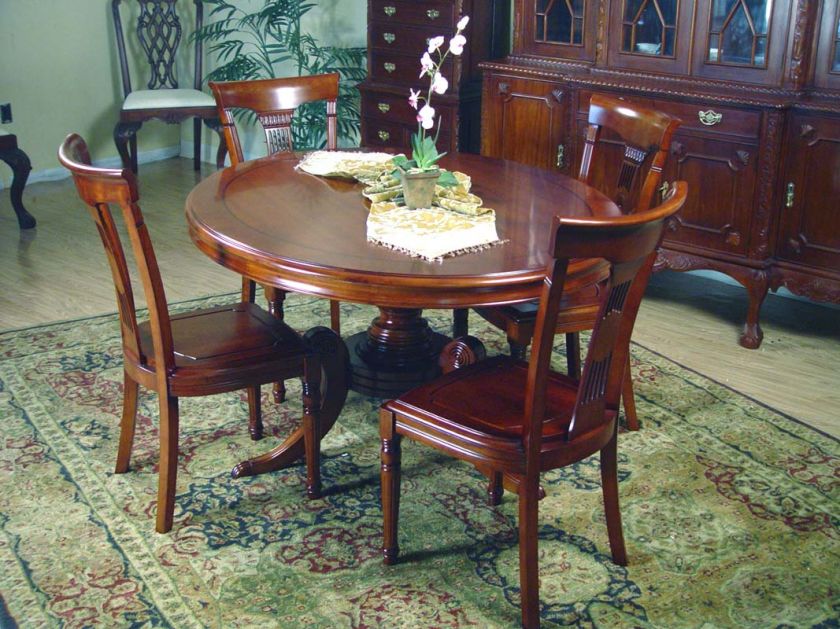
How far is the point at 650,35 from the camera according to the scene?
3.85 meters

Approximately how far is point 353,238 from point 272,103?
3.81 ft

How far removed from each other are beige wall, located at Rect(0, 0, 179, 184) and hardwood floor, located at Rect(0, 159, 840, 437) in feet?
2.32

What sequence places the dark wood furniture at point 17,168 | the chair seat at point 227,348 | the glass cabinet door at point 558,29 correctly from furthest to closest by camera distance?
the dark wood furniture at point 17,168 → the glass cabinet door at point 558,29 → the chair seat at point 227,348

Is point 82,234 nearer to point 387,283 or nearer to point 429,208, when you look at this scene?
point 429,208

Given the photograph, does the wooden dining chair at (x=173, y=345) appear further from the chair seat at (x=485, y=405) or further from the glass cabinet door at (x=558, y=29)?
the glass cabinet door at (x=558, y=29)

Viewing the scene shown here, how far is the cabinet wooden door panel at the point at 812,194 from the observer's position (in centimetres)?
349

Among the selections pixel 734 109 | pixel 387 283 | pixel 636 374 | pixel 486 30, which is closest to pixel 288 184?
pixel 387 283

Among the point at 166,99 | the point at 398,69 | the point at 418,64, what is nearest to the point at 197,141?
the point at 166,99

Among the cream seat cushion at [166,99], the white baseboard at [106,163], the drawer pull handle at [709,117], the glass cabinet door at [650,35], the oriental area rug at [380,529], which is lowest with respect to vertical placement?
the oriental area rug at [380,529]

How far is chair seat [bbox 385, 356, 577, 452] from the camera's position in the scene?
6.81ft

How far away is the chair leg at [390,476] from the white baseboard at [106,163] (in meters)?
4.13

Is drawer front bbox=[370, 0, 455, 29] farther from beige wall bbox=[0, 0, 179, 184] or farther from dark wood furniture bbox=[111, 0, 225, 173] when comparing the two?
beige wall bbox=[0, 0, 179, 184]

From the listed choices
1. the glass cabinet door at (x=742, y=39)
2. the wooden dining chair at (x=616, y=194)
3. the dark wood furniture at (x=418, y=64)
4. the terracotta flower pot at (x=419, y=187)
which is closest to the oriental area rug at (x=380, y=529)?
the wooden dining chair at (x=616, y=194)

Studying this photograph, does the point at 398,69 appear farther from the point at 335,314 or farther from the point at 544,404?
the point at 544,404
